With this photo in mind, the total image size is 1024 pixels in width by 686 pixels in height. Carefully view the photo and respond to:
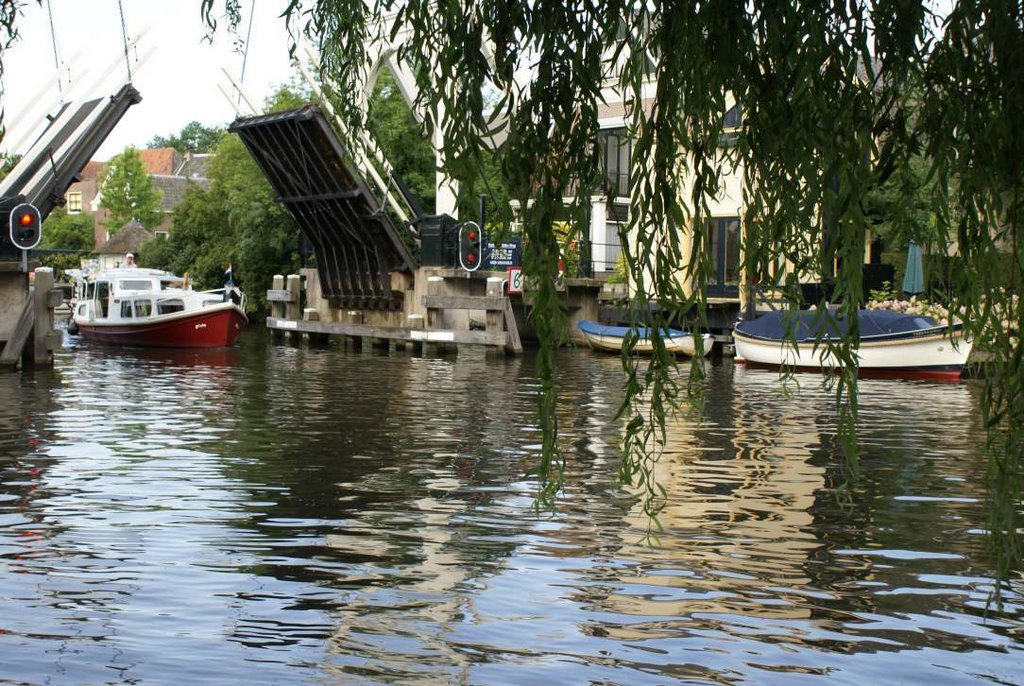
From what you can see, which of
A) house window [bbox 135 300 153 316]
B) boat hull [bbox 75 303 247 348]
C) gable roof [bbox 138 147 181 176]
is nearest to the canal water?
boat hull [bbox 75 303 247 348]

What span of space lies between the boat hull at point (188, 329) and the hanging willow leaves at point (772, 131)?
27539mm

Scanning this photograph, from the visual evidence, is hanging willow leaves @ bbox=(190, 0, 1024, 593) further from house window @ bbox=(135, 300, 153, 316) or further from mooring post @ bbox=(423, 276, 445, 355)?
house window @ bbox=(135, 300, 153, 316)

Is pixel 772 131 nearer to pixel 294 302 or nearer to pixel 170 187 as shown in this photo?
pixel 294 302

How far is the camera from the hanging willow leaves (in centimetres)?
427

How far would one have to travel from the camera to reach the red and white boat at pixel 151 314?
31.8 meters

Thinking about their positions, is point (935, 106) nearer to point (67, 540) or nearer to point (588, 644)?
point (588, 644)

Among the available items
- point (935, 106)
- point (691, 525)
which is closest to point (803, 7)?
point (935, 106)

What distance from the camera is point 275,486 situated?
1043 centimetres

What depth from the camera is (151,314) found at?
33156mm

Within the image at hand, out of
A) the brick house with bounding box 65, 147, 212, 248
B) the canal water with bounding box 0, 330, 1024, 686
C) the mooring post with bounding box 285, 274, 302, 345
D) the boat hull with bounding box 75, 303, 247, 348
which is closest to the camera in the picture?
the canal water with bounding box 0, 330, 1024, 686

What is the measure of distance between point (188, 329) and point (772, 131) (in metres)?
28.6

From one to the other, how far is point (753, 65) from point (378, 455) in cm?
861

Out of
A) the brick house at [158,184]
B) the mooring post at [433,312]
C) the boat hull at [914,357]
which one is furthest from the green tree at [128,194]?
the boat hull at [914,357]

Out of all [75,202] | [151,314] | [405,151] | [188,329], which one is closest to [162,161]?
[75,202]
